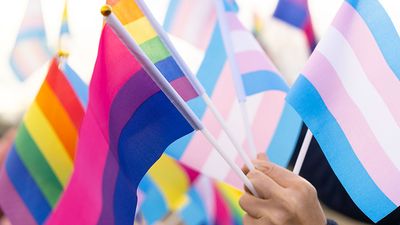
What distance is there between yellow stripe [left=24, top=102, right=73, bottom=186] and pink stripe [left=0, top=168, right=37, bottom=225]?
0.48ft

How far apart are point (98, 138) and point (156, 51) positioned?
0.85 feet

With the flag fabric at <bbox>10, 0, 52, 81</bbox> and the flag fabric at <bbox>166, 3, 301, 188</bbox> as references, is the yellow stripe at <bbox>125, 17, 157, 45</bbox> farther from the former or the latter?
the flag fabric at <bbox>10, 0, 52, 81</bbox>

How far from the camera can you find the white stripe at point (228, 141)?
207 cm

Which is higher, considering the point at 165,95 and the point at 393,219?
the point at 165,95

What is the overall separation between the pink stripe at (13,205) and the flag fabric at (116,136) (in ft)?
1.34

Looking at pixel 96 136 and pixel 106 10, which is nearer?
pixel 106 10

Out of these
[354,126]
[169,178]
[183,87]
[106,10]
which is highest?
[106,10]

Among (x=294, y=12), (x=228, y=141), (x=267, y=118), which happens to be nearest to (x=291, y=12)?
(x=294, y=12)

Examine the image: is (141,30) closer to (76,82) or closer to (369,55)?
(369,55)

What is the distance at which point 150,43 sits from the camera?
151cm

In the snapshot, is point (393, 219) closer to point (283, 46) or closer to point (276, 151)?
point (276, 151)

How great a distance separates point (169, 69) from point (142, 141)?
180 mm

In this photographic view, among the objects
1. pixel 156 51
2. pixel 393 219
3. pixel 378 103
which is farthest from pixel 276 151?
pixel 156 51

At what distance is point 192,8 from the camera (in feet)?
6.81
